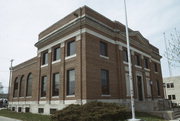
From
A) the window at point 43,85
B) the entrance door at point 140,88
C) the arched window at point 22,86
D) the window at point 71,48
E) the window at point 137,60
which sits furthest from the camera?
the arched window at point 22,86

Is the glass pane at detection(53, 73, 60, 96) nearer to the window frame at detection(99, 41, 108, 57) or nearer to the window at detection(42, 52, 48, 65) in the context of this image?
the window at detection(42, 52, 48, 65)

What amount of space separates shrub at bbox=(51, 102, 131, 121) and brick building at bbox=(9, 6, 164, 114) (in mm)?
2632

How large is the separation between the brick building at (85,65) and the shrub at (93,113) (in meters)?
2.63

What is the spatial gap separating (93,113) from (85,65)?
17.6 feet

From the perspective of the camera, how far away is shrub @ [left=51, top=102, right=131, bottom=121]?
1209 centimetres

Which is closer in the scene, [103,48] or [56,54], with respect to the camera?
[103,48]

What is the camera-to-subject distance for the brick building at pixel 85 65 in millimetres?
17125

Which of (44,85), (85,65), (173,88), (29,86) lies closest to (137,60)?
(85,65)

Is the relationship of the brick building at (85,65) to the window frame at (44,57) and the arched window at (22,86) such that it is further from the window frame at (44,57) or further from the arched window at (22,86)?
the arched window at (22,86)

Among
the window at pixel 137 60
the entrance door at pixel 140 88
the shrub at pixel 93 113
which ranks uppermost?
the window at pixel 137 60

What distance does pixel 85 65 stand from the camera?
16.5 metres

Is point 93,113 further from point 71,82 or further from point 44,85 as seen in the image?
point 44,85

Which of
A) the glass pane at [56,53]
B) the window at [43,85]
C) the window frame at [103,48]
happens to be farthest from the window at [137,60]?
the window at [43,85]

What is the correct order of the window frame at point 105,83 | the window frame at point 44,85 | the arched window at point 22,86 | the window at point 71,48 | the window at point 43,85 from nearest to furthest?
the window frame at point 105,83, the window at point 71,48, the window frame at point 44,85, the window at point 43,85, the arched window at point 22,86
